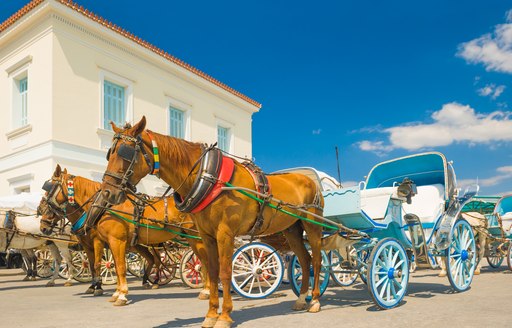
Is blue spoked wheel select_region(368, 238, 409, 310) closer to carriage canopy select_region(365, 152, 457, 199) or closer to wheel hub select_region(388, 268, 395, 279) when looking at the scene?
wheel hub select_region(388, 268, 395, 279)

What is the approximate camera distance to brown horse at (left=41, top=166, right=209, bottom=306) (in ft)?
24.5

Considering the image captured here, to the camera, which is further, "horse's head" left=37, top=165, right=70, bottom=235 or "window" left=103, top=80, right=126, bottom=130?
"window" left=103, top=80, right=126, bottom=130

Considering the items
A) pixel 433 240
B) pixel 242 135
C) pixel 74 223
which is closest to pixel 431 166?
pixel 433 240

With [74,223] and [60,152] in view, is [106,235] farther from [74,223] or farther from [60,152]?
[60,152]

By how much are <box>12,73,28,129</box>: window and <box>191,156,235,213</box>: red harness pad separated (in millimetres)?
13041

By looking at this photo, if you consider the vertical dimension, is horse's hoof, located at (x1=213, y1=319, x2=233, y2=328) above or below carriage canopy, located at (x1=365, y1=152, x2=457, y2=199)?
below

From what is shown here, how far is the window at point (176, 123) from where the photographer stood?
19.2 m

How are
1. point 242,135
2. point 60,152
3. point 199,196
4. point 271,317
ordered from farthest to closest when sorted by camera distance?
point 242,135 → point 60,152 → point 271,317 → point 199,196

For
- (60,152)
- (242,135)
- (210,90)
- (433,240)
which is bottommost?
(433,240)

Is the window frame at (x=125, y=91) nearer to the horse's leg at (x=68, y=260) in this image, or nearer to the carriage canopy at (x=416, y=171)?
the horse's leg at (x=68, y=260)

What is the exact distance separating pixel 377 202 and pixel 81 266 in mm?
7963

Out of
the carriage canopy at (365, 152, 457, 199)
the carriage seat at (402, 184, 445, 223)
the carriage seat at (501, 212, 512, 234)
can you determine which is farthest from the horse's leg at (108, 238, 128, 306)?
the carriage seat at (501, 212, 512, 234)

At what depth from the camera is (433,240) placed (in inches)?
274

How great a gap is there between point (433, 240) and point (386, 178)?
63.1 inches
